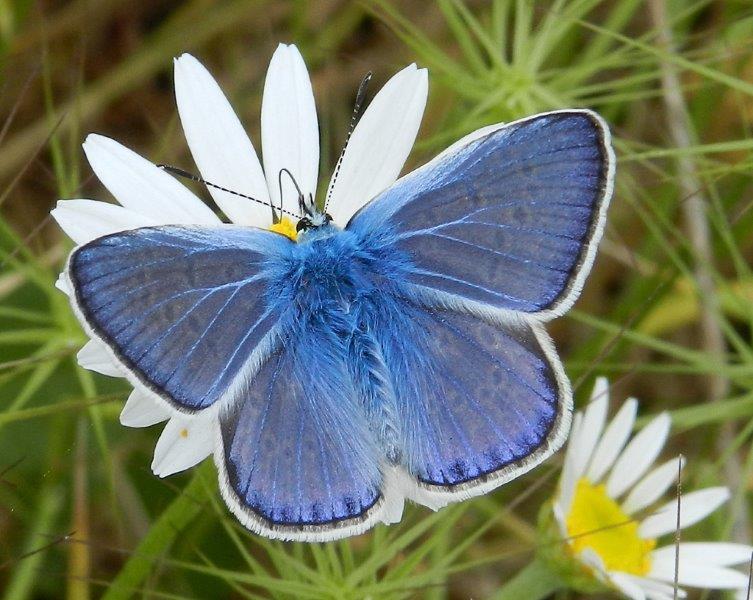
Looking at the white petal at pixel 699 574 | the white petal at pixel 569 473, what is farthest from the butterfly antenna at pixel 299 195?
the white petal at pixel 699 574

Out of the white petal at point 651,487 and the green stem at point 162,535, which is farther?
the white petal at point 651,487

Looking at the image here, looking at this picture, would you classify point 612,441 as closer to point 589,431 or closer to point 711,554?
point 589,431

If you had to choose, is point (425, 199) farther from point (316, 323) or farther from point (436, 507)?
point (436, 507)

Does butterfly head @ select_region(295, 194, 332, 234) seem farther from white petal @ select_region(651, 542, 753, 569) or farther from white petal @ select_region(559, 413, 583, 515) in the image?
white petal @ select_region(651, 542, 753, 569)

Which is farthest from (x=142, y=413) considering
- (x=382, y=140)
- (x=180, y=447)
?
(x=382, y=140)

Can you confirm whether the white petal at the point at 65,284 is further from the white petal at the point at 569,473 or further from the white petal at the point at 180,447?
the white petal at the point at 569,473
